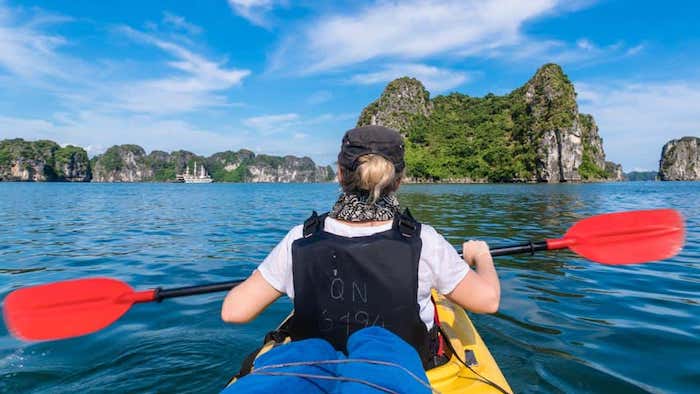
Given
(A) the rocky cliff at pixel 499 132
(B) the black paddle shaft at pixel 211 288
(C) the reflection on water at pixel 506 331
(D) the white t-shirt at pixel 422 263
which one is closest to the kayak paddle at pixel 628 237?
(B) the black paddle shaft at pixel 211 288

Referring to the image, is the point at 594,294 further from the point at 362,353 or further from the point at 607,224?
the point at 362,353

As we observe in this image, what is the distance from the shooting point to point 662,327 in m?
3.98

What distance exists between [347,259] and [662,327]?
4.06 metres

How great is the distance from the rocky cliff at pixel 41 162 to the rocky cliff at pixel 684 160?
21060 centimetres

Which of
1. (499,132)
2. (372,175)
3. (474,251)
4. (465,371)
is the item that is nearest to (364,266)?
(372,175)

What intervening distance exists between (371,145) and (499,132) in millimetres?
121092

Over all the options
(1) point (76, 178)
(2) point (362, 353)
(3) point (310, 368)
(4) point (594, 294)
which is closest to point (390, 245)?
(2) point (362, 353)

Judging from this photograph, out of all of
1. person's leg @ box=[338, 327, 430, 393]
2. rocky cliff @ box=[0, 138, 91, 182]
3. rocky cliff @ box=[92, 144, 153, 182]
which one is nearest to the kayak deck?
person's leg @ box=[338, 327, 430, 393]

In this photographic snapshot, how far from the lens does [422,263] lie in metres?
1.92

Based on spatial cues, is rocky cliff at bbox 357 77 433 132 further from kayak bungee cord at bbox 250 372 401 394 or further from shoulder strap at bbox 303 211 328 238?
kayak bungee cord at bbox 250 372 401 394

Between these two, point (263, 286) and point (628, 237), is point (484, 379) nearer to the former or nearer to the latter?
point (263, 286)

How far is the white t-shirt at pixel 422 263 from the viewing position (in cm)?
192

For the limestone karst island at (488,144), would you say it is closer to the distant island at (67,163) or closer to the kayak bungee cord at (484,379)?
the distant island at (67,163)

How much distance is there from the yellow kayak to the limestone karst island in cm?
9292
